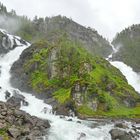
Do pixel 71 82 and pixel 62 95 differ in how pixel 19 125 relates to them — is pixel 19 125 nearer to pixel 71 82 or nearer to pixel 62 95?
pixel 62 95

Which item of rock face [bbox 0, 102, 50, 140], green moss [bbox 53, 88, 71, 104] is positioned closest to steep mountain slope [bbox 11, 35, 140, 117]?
green moss [bbox 53, 88, 71, 104]

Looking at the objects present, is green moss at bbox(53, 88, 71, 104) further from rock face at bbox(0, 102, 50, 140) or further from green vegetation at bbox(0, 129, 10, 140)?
green vegetation at bbox(0, 129, 10, 140)

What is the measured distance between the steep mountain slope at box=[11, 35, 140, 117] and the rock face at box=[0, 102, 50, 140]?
2253 centimetres

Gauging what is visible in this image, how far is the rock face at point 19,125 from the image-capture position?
80.2 meters

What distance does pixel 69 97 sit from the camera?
122 m

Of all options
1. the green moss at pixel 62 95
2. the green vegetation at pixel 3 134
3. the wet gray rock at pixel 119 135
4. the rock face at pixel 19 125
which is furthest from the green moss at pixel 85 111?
the green vegetation at pixel 3 134

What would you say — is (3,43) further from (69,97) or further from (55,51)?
(69,97)

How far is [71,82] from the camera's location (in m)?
134

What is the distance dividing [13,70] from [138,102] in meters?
54.1

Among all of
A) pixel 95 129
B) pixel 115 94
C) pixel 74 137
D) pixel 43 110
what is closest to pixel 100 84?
pixel 115 94

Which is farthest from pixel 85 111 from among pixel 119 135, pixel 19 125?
pixel 19 125

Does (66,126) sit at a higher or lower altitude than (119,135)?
higher

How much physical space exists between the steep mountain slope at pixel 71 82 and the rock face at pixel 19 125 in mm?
22530

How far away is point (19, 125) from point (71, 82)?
49.0m
